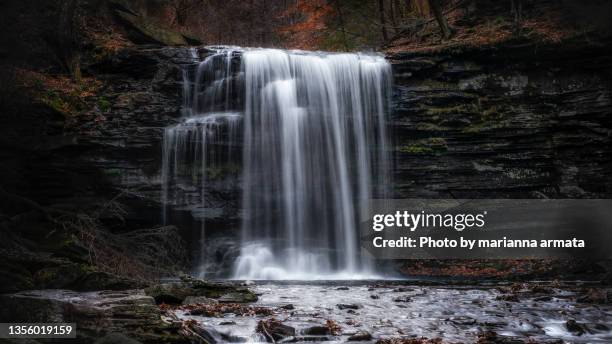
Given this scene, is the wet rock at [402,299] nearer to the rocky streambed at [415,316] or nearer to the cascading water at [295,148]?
the rocky streambed at [415,316]

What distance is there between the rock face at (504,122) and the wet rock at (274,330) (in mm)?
9564

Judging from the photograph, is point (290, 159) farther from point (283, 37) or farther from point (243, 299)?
point (283, 37)

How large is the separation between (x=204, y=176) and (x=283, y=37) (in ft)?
60.9

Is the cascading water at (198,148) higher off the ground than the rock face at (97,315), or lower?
higher

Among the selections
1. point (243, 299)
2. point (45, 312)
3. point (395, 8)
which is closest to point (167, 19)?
point (395, 8)

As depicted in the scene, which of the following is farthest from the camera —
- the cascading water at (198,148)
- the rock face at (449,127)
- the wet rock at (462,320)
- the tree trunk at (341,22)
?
the tree trunk at (341,22)

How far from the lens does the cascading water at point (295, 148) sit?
14.6 metres

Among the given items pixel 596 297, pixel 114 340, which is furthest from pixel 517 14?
pixel 114 340

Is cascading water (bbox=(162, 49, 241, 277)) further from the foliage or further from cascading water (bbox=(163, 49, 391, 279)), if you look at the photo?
the foliage

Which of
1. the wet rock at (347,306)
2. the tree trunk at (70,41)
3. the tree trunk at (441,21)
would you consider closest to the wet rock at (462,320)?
the wet rock at (347,306)

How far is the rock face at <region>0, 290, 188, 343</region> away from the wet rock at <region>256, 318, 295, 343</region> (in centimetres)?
116

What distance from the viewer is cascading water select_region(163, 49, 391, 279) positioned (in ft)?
48.0

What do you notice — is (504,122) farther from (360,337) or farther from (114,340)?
(114,340)

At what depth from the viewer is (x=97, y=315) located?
5.34 m
